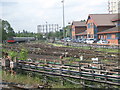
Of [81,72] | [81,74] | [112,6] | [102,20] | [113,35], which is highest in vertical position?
[112,6]

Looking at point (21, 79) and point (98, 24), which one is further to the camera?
point (98, 24)

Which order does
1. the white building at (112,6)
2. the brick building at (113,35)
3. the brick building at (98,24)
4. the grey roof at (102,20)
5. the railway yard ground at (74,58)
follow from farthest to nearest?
the white building at (112,6) < the grey roof at (102,20) < the brick building at (98,24) < the brick building at (113,35) < the railway yard ground at (74,58)

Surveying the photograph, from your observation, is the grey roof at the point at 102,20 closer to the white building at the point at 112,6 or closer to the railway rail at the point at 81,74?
the railway rail at the point at 81,74

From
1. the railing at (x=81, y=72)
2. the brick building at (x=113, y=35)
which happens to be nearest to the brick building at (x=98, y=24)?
the brick building at (x=113, y=35)

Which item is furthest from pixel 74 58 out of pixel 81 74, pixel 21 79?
pixel 81 74

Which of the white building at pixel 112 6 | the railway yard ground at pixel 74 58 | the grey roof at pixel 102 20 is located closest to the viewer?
the railway yard ground at pixel 74 58

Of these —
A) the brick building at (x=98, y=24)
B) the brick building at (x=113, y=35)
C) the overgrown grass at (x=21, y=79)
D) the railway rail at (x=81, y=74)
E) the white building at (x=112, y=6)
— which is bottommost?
the overgrown grass at (x=21, y=79)

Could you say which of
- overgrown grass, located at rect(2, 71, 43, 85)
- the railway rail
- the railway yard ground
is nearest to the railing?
the railway rail

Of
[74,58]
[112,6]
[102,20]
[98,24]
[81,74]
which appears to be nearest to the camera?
[81,74]

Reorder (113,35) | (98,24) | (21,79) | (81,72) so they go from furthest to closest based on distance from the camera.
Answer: (98,24) < (113,35) < (21,79) < (81,72)

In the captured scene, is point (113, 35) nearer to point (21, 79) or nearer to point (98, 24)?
point (98, 24)

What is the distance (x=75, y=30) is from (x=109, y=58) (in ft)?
220

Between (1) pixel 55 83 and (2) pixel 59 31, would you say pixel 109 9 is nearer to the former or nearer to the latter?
(2) pixel 59 31

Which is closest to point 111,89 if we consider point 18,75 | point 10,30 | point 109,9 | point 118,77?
point 118,77
